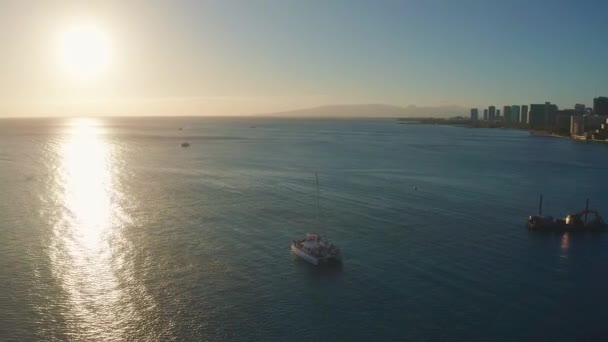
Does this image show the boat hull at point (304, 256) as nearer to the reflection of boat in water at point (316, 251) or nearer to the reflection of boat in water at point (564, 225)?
the reflection of boat in water at point (316, 251)

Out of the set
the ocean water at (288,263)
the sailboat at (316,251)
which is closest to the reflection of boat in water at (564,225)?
the ocean water at (288,263)

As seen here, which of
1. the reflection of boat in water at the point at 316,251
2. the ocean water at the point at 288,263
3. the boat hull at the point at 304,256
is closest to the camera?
the ocean water at the point at 288,263

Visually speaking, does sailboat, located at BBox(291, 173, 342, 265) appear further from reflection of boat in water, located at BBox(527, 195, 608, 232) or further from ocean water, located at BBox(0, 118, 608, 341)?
reflection of boat in water, located at BBox(527, 195, 608, 232)

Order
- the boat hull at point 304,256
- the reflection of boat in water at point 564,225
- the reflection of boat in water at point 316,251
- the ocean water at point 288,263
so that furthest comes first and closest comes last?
1. the reflection of boat in water at point 564,225
2. the reflection of boat in water at point 316,251
3. the boat hull at point 304,256
4. the ocean water at point 288,263

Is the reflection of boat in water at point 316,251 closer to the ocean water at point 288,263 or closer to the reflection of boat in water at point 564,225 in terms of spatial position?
the ocean water at point 288,263

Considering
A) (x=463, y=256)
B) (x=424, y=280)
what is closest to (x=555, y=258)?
(x=463, y=256)

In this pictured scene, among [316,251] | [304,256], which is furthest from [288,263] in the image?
[316,251]

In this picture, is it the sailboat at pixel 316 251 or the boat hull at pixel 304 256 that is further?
the sailboat at pixel 316 251

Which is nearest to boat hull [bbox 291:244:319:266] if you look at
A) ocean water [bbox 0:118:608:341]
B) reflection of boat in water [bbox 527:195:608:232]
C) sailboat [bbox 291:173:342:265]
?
sailboat [bbox 291:173:342:265]

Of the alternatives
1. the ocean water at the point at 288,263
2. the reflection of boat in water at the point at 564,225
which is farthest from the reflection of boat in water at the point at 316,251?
the reflection of boat in water at the point at 564,225
